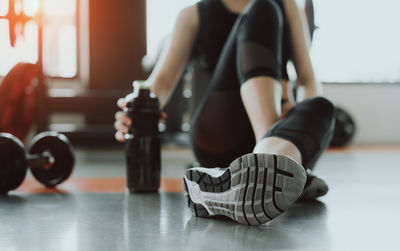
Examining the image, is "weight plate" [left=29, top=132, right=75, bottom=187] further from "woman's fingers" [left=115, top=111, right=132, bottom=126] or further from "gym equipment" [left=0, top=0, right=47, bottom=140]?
"woman's fingers" [left=115, top=111, right=132, bottom=126]

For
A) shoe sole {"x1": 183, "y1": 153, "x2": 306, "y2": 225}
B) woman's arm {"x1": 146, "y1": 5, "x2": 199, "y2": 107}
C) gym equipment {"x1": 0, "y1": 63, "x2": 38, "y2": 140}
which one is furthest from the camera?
gym equipment {"x1": 0, "y1": 63, "x2": 38, "y2": 140}

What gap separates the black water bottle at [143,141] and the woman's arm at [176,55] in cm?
12

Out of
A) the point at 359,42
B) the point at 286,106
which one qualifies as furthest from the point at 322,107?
Result: the point at 359,42

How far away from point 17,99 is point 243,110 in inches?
32.3

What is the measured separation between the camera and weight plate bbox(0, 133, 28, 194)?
1.30 meters

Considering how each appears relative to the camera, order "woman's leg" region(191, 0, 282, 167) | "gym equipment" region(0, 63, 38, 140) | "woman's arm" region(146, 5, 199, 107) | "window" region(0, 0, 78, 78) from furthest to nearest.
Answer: "window" region(0, 0, 78, 78) < "gym equipment" region(0, 63, 38, 140) < "woman's arm" region(146, 5, 199, 107) < "woman's leg" region(191, 0, 282, 167)

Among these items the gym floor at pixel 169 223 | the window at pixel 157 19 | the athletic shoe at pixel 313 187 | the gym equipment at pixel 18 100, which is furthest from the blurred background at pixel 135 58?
the athletic shoe at pixel 313 187

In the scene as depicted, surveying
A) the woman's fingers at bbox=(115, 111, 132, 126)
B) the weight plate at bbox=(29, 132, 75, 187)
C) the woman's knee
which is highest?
the woman's knee

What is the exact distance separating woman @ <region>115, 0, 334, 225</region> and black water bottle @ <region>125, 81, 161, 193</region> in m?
0.03

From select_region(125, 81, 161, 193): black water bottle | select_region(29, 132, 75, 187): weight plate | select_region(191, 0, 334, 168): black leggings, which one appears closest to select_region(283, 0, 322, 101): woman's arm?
select_region(191, 0, 334, 168): black leggings

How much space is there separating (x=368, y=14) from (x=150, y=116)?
3574 millimetres

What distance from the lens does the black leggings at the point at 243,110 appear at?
0.98 m

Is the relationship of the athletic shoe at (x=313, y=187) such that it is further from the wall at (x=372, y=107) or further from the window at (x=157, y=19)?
the wall at (x=372, y=107)

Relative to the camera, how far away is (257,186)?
75 centimetres
